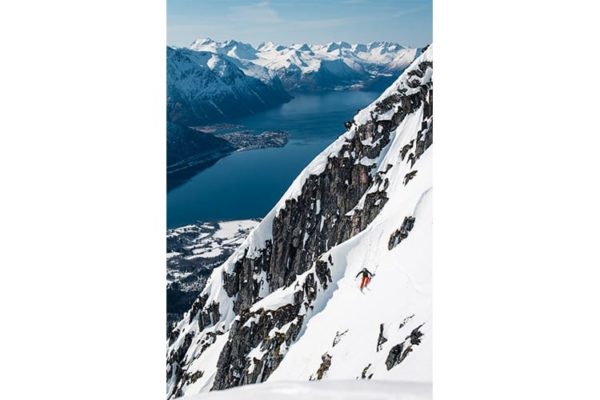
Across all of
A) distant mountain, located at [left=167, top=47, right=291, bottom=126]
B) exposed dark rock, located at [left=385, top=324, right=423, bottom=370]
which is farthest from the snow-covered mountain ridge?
distant mountain, located at [left=167, top=47, right=291, bottom=126]

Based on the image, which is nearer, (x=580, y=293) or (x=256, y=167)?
(x=580, y=293)

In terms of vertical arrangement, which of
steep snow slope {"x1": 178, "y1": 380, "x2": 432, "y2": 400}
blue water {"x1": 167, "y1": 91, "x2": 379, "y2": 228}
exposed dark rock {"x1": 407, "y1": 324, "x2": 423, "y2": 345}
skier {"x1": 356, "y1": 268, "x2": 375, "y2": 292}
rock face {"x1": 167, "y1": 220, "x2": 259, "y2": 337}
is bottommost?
steep snow slope {"x1": 178, "y1": 380, "x2": 432, "y2": 400}

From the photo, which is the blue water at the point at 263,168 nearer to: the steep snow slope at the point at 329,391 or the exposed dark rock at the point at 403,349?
the steep snow slope at the point at 329,391

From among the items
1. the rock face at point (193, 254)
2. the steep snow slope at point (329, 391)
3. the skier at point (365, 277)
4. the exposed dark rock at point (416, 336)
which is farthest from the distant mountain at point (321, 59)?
the steep snow slope at point (329, 391)

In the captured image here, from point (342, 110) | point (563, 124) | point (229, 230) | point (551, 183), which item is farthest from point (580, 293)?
point (229, 230)

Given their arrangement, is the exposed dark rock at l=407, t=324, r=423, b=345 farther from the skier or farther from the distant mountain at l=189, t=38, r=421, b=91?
the distant mountain at l=189, t=38, r=421, b=91
